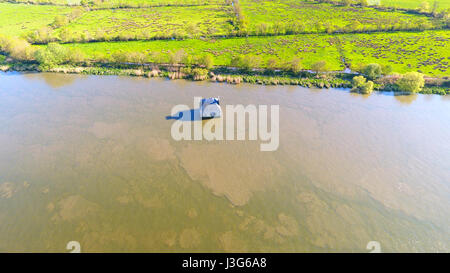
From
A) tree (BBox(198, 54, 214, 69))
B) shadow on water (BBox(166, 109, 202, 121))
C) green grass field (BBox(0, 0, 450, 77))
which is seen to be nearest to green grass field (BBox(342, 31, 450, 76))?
green grass field (BBox(0, 0, 450, 77))

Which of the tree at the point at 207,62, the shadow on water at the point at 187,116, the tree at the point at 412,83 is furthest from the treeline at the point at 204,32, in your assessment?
A: the shadow on water at the point at 187,116

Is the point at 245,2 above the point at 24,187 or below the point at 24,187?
above

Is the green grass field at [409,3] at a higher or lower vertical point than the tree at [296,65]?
higher

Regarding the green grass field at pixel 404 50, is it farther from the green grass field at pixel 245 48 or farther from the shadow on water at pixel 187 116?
the shadow on water at pixel 187 116

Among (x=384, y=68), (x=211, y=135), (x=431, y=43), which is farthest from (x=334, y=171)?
(x=431, y=43)

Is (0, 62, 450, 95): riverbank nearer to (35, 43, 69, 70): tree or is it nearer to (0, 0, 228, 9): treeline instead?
(35, 43, 69, 70): tree
